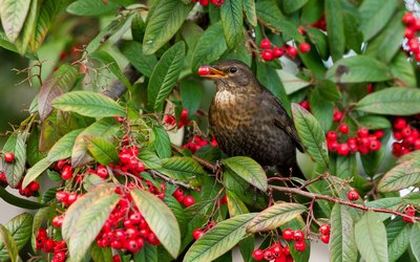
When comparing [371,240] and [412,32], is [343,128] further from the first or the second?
[371,240]

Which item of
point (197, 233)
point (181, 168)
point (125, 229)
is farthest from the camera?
point (181, 168)

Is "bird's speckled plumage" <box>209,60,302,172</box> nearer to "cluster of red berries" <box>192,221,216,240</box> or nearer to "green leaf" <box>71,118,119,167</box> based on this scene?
"cluster of red berries" <box>192,221,216,240</box>

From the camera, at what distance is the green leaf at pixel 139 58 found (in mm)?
3475

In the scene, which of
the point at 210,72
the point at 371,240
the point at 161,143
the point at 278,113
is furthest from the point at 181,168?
the point at 278,113

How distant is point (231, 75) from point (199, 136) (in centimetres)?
30

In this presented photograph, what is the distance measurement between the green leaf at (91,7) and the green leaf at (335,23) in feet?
2.77

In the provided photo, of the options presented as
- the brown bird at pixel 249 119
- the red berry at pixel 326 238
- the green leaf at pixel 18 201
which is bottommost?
the brown bird at pixel 249 119

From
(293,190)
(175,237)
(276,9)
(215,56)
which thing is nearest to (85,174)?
(175,237)

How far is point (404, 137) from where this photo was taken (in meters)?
3.82

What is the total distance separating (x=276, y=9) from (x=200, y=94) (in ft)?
1.73

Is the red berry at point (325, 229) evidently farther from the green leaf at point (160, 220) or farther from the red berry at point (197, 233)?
the green leaf at point (160, 220)

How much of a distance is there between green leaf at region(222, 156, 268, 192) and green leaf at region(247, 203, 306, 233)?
190mm

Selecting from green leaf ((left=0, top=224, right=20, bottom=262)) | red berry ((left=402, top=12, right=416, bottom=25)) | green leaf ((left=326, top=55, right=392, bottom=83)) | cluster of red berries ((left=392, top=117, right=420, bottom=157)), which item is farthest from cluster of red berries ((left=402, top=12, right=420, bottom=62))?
green leaf ((left=0, top=224, right=20, bottom=262))

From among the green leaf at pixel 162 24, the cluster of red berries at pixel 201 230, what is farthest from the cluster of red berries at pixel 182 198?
the green leaf at pixel 162 24
